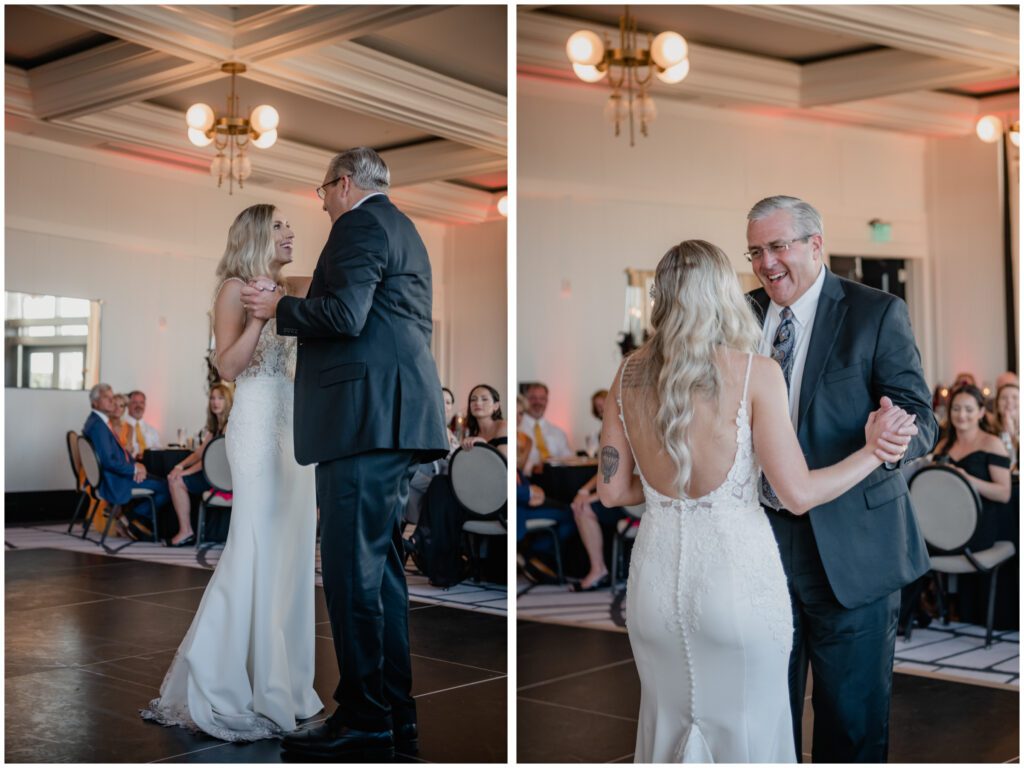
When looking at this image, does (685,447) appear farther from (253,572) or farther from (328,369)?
(253,572)

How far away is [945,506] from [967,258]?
20.2ft

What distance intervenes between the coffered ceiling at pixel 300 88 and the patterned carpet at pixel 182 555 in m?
1.12

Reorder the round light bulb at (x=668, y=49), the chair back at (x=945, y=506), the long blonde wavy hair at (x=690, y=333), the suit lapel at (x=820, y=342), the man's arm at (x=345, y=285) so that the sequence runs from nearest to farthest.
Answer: the long blonde wavy hair at (x=690, y=333), the suit lapel at (x=820, y=342), the man's arm at (x=345, y=285), the chair back at (x=945, y=506), the round light bulb at (x=668, y=49)

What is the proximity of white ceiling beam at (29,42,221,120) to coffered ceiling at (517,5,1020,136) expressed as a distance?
3.88 meters

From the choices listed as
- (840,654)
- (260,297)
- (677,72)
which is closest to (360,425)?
(260,297)

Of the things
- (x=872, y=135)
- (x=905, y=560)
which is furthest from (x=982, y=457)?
(x=872, y=135)

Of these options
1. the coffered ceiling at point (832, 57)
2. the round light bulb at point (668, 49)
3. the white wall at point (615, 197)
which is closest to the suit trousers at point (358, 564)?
the coffered ceiling at point (832, 57)

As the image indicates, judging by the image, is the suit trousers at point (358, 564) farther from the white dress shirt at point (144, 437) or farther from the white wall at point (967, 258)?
the white wall at point (967, 258)

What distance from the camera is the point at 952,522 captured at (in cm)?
553

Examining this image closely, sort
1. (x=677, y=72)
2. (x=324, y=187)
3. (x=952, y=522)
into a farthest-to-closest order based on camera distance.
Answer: (x=677, y=72), (x=952, y=522), (x=324, y=187)

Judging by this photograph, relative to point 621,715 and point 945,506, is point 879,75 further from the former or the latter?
point 621,715

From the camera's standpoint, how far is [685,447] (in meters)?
2.34

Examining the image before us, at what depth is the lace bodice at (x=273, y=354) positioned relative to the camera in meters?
3.21

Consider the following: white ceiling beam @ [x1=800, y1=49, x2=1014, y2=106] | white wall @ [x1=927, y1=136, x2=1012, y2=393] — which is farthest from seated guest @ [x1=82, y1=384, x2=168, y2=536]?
white wall @ [x1=927, y1=136, x2=1012, y2=393]
